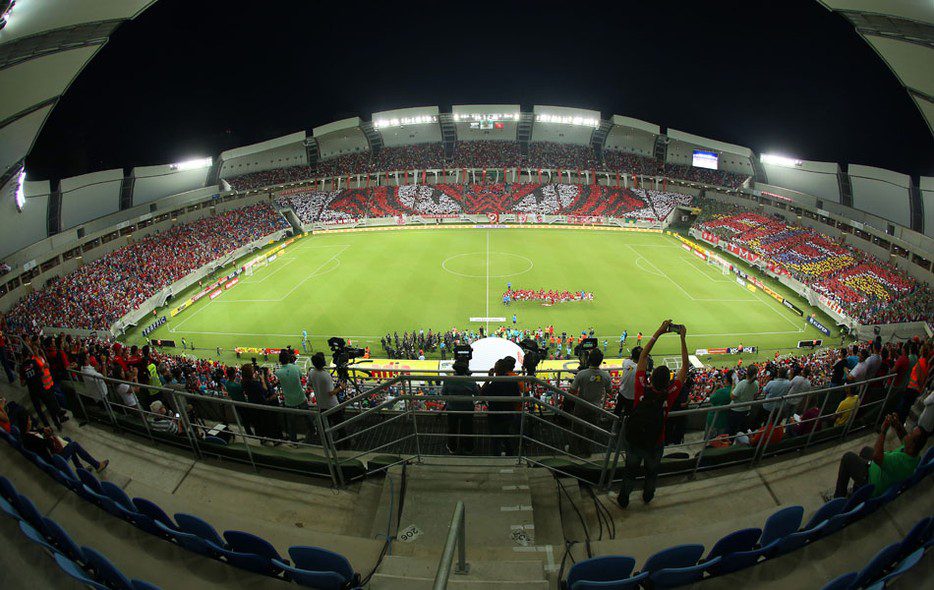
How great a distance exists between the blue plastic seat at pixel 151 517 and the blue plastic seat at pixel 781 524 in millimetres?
5695

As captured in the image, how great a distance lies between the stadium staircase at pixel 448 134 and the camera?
56.3 metres

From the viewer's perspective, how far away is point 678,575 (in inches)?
145

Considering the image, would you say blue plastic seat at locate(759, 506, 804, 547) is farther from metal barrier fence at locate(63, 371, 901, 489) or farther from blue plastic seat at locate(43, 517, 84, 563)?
blue plastic seat at locate(43, 517, 84, 563)

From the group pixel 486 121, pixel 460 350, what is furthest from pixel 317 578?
pixel 486 121

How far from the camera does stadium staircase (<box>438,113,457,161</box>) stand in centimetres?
5634

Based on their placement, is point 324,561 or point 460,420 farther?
point 460,420

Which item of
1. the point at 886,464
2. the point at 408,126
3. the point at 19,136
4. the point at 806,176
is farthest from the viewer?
the point at 408,126

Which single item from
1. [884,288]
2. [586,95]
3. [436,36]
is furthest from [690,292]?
[436,36]

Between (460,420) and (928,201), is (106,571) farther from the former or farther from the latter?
(928,201)

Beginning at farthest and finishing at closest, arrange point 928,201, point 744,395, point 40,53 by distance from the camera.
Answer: point 928,201 < point 40,53 < point 744,395

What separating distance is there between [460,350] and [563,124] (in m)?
55.2

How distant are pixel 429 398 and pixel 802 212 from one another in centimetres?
4860

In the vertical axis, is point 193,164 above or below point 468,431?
above

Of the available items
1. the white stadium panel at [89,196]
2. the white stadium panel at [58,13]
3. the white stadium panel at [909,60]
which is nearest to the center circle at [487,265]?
the white stadium panel at [909,60]
